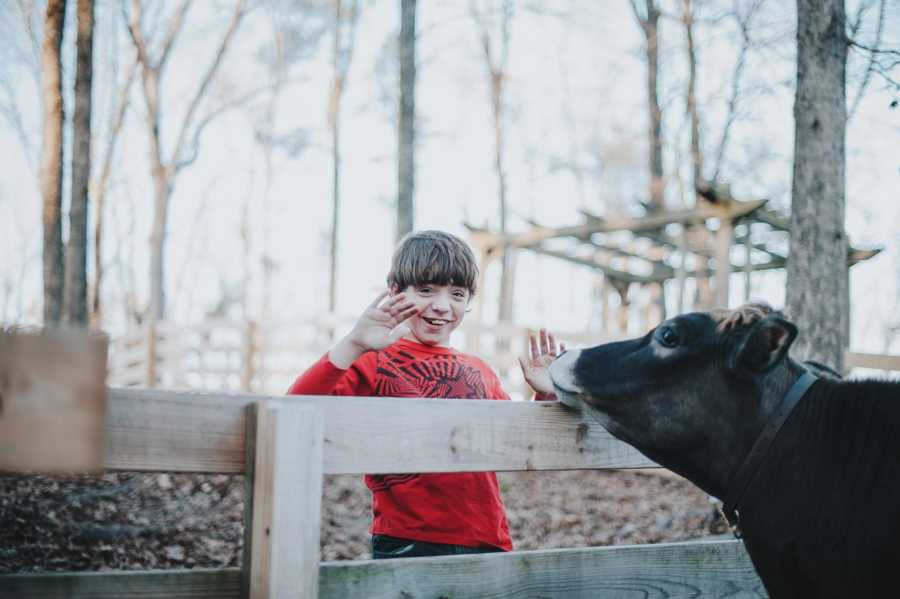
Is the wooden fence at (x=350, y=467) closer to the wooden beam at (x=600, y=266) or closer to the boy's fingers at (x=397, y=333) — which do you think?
the boy's fingers at (x=397, y=333)

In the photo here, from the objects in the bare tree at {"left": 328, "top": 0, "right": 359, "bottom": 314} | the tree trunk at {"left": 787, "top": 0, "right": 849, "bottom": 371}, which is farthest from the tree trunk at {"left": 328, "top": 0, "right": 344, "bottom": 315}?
the tree trunk at {"left": 787, "top": 0, "right": 849, "bottom": 371}

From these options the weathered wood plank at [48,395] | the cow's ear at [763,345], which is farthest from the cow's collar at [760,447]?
the weathered wood plank at [48,395]

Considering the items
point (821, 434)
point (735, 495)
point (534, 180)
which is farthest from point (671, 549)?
point (534, 180)

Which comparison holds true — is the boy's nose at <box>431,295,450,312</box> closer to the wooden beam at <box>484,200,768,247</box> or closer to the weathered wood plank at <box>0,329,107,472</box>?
the weathered wood plank at <box>0,329,107,472</box>

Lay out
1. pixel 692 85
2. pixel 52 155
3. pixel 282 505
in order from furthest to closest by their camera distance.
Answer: pixel 692 85, pixel 52 155, pixel 282 505

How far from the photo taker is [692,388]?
7.89 feet

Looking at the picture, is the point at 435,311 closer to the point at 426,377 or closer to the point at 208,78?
the point at 426,377

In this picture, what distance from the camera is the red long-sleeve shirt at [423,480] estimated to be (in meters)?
2.79

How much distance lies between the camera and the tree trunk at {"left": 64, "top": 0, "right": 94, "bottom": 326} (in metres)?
8.71

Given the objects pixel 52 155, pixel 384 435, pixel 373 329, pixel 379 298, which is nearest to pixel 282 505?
pixel 384 435

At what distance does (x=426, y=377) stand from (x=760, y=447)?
1275 mm

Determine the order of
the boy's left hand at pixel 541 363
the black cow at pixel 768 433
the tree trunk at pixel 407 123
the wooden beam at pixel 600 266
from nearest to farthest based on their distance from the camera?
the black cow at pixel 768 433 < the boy's left hand at pixel 541 363 < the tree trunk at pixel 407 123 < the wooden beam at pixel 600 266

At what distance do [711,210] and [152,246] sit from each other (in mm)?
15344

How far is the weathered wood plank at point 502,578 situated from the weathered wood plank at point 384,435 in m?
0.31
